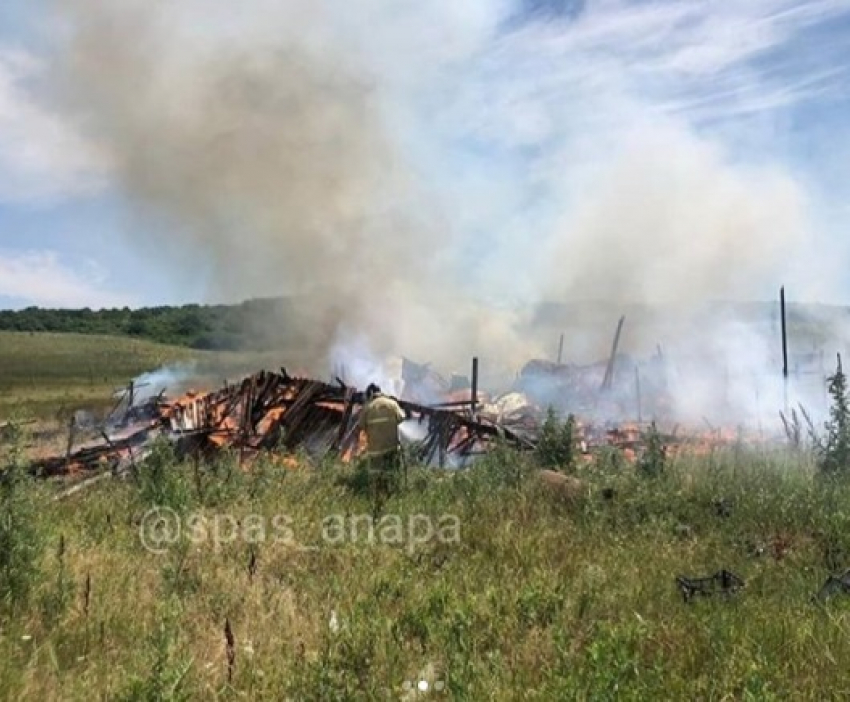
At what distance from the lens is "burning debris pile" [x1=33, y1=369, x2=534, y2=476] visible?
46.4 feet

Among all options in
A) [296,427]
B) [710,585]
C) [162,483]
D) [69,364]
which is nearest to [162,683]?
[710,585]

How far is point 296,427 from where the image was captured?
15641 mm

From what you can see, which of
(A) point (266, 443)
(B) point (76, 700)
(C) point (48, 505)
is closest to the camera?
(B) point (76, 700)

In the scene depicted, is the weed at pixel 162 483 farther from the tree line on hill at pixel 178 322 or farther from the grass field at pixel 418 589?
the tree line on hill at pixel 178 322

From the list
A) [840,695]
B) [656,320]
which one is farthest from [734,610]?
[656,320]

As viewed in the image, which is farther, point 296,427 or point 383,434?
point 296,427

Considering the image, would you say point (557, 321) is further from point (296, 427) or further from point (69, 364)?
point (69, 364)

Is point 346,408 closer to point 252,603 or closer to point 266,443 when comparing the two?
point 266,443

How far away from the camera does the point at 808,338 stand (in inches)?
1784

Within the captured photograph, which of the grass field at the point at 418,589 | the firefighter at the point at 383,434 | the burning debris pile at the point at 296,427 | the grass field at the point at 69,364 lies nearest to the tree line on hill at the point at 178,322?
the grass field at the point at 69,364

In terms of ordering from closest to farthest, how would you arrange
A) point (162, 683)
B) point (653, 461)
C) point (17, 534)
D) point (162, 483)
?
point (162, 683) < point (17, 534) < point (162, 483) < point (653, 461)

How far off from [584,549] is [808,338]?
144 feet

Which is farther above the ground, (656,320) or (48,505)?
(656,320)

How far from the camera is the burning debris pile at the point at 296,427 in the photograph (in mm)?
14141
